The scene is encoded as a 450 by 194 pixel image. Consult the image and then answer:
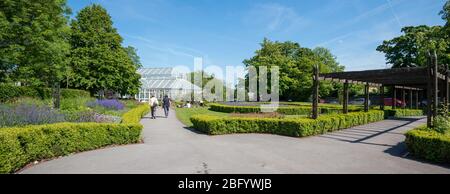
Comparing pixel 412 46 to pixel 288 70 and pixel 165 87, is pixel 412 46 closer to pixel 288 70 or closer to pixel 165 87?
pixel 288 70

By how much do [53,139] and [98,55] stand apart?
88.5ft

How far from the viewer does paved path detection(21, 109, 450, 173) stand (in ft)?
21.1

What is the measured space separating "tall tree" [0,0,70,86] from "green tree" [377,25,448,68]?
38891 millimetres

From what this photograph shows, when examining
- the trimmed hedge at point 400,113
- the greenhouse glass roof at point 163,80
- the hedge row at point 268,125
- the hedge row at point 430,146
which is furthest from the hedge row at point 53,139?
the greenhouse glass roof at point 163,80

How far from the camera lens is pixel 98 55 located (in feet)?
104

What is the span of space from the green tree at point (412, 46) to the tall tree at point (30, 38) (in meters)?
38.9

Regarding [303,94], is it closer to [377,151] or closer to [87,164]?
[377,151]

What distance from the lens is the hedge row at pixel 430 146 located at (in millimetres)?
7125

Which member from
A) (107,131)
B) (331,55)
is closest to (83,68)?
(107,131)

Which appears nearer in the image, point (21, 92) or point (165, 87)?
point (21, 92)

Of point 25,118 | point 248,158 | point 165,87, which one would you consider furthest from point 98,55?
point 248,158

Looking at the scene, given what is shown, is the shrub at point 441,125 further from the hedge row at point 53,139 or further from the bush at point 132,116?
the bush at point 132,116
